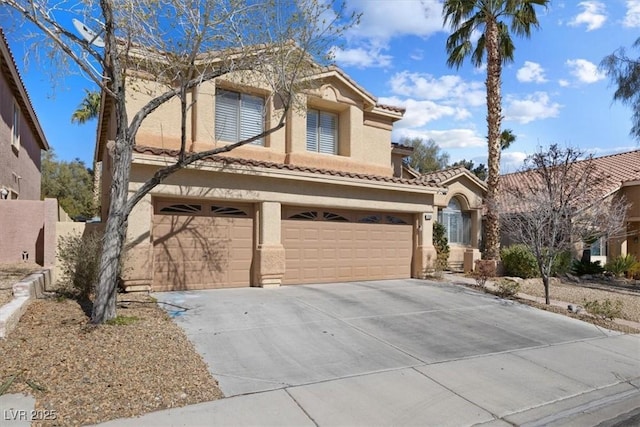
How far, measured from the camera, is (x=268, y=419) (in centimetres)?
439

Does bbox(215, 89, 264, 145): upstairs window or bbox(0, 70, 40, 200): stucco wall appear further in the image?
bbox(0, 70, 40, 200): stucco wall

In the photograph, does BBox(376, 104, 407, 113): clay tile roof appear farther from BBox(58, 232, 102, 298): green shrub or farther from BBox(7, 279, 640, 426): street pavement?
BBox(58, 232, 102, 298): green shrub

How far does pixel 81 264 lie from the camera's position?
823 cm

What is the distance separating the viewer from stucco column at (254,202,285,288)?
36.4ft

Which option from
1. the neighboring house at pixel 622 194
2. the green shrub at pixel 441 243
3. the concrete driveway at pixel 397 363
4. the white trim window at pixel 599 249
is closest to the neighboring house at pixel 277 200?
the concrete driveway at pixel 397 363

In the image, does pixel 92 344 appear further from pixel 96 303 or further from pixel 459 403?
pixel 459 403

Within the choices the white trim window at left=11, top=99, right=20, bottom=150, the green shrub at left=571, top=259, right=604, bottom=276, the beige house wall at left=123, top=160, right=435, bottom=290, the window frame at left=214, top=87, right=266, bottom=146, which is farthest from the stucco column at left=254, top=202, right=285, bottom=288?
the green shrub at left=571, top=259, right=604, bottom=276

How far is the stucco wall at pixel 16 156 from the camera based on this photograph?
13.2m

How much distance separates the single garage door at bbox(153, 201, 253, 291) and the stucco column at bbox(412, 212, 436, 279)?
5.81m

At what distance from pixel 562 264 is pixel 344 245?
31.8 feet

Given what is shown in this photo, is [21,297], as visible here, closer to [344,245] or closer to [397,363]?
[397,363]

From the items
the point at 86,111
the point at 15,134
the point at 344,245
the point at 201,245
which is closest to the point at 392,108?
the point at 344,245

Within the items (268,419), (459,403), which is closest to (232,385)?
(268,419)

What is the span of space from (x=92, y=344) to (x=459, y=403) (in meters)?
4.79
